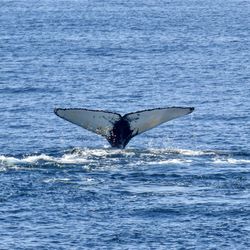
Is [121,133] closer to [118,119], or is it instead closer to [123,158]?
[118,119]

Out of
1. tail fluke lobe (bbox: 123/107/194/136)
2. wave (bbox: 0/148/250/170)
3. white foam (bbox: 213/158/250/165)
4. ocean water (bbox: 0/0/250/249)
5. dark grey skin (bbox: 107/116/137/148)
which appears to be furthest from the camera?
white foam (bbox: 213/158/250/165)

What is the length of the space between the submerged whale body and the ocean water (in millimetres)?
1092

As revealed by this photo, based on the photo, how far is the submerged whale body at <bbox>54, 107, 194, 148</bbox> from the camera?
190ft

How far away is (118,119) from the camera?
5831 centimetres

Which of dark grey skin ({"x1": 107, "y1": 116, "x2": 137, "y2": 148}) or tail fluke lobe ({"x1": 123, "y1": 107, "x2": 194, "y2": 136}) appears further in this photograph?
dark grey skin ({"x1": 107, "y1": 116, "x2": 137, "y2": 148})

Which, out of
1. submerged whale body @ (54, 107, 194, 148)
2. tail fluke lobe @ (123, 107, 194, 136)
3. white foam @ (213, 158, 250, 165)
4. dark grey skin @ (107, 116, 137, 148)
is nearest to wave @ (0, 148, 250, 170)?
white foam @ (213, 158, 250, 165)

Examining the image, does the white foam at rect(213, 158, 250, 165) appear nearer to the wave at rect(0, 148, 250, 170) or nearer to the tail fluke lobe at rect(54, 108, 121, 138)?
the wave at rect(0, 148, 250, 170)

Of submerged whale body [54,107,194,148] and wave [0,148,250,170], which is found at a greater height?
submerged whale body [54,107,194,148]

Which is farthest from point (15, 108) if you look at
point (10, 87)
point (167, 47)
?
point (167, 47)

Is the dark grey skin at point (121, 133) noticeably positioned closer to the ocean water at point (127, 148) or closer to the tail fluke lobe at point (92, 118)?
the tail fluke lobe at point (92, 118)

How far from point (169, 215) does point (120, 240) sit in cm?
352

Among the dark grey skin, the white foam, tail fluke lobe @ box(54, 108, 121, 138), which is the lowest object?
the white foam

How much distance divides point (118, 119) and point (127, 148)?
314 centimetres

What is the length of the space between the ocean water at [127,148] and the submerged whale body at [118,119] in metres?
1.09
